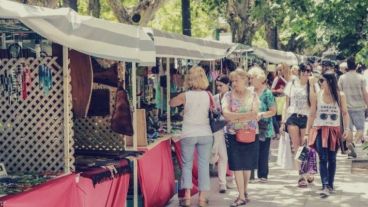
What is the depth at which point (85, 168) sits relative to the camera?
21.9 ft

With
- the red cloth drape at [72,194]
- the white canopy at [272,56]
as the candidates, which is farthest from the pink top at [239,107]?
the white canopy at [272,56]

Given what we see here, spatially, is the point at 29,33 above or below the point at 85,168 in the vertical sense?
above

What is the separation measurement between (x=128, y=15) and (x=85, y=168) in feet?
33.0

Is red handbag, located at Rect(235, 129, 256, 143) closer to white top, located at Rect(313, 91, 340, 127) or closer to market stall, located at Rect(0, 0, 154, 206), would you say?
white top, located at Rect(313, 91, 340, 127)

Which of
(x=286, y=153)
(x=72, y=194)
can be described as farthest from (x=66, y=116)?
(x=286, y=153)

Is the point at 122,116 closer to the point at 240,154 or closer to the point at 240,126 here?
the point at 240,126

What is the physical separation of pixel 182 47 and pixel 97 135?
1.78m

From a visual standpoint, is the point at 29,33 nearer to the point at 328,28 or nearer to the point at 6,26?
the point at 6,26

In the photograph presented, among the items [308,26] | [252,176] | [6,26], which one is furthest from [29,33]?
[308,26]

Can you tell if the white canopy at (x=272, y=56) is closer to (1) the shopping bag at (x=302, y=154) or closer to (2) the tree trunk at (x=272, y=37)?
(2) the tree trunk at (x=272, y=37)

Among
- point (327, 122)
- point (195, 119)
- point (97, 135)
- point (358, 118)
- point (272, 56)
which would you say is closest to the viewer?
point (97, 135)

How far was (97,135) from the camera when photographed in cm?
823

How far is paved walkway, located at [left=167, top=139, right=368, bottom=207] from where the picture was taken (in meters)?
8.95

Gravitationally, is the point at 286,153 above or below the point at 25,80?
below
